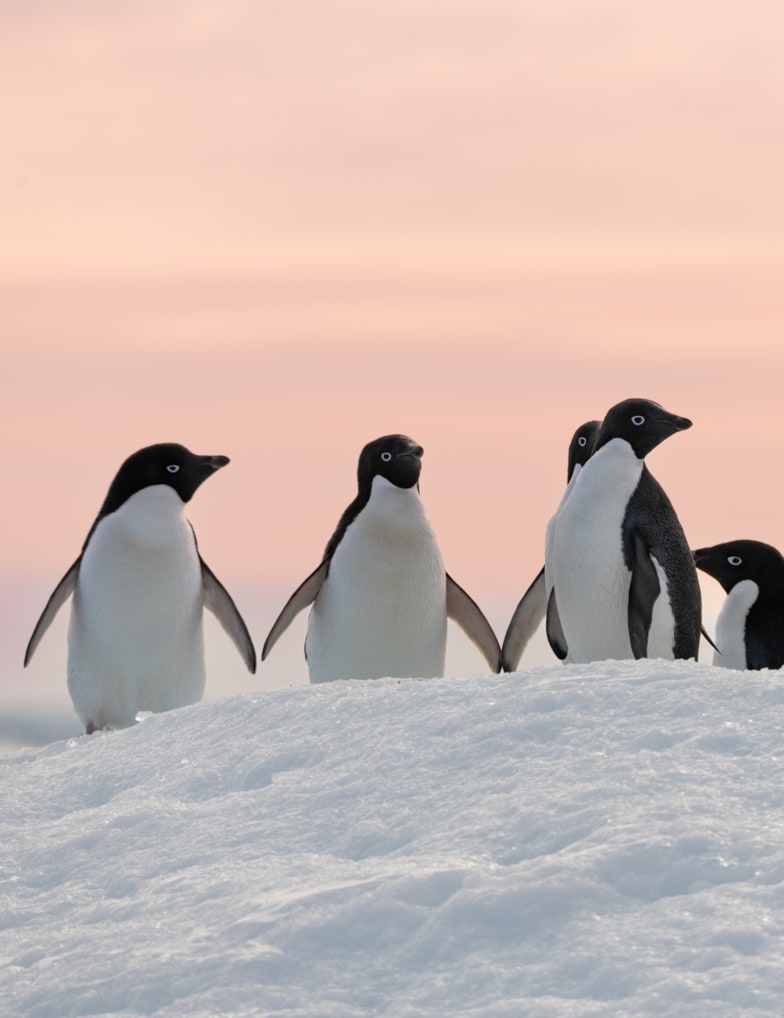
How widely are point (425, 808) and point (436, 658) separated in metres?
4.95

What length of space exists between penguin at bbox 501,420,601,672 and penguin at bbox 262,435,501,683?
2.72ft

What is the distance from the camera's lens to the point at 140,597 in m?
8.14

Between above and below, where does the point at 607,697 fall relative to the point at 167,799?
above

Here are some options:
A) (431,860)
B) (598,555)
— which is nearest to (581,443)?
(598,555)

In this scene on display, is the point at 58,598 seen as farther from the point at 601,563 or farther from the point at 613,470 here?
the point at 613,470

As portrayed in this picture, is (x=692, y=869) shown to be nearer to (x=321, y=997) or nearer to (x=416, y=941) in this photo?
(x=416, y=941)

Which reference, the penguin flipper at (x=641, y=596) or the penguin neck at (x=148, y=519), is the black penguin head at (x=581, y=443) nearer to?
the penguin flipper at (x=641, y=596)

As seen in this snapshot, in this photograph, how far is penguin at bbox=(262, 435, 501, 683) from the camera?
26.8ft

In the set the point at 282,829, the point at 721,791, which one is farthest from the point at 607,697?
the point at 282,829

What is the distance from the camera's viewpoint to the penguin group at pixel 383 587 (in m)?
7.62

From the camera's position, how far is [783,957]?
2682 millimetres

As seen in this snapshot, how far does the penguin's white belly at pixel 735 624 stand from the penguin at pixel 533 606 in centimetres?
110

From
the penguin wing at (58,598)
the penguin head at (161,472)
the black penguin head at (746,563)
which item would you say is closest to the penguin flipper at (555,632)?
the black penguin head at (746,563)

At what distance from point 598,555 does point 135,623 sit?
2632mm
